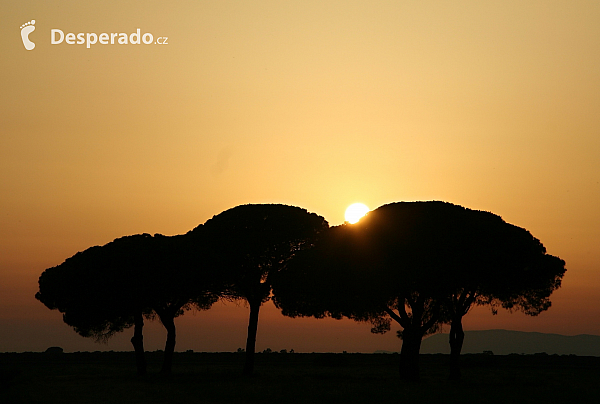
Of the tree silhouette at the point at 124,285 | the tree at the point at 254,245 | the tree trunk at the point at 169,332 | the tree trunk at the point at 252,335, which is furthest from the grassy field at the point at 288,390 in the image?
the tree at the point at 254,245

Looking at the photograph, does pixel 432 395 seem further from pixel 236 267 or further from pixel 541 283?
pixel 236 267

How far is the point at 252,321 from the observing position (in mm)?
52344

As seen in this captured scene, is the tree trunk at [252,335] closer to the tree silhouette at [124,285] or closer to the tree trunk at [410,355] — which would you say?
the tree silhouette at [124,285]

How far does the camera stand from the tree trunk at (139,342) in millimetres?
52156

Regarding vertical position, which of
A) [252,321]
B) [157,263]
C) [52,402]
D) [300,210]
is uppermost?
[300,210]

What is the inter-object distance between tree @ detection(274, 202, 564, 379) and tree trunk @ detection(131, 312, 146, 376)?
12636 millimetres

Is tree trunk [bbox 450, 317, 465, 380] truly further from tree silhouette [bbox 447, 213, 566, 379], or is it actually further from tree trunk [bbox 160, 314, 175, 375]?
tree trunk [bbox 160, 314, 175, 375]

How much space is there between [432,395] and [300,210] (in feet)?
79.0

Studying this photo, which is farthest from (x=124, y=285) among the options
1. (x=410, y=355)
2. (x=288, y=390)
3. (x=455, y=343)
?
(x=455, y=343)

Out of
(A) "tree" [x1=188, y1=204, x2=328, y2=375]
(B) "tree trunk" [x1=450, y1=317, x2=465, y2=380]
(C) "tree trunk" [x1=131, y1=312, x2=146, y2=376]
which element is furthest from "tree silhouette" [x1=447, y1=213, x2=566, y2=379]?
(C) "tree trunk" [x1=131, y1=312, x2=146, y2=376]

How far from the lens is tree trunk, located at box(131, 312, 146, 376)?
5216 cm

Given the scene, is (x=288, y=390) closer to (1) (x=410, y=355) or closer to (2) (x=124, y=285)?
(1) (x=410, y=355)

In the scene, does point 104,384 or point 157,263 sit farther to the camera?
point 157,263

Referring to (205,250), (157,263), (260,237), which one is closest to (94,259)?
(157,263)
